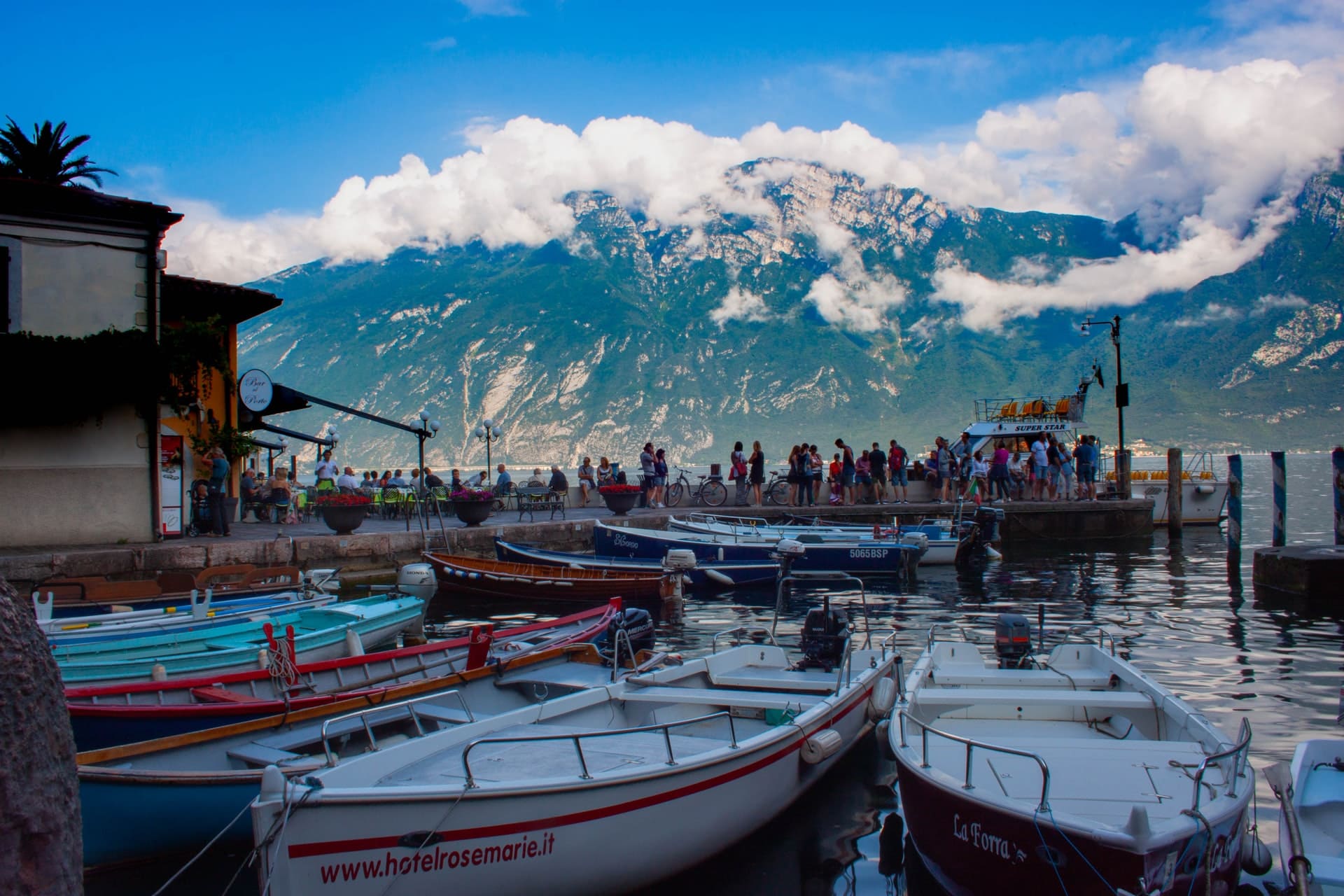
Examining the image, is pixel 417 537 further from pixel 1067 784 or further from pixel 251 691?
pixel 1067 784

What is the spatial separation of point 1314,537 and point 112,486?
1360 inches

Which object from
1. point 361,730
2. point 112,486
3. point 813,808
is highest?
point 112,486

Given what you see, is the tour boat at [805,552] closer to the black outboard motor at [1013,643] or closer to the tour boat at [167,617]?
the tour boat at [167,617]

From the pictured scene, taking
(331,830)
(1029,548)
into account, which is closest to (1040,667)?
(331,830)

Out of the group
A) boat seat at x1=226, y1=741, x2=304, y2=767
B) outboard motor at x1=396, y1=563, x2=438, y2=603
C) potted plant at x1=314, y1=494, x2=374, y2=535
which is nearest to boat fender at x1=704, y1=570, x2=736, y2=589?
outboard motor at x1=396, y1=563, x2=438, y2=603

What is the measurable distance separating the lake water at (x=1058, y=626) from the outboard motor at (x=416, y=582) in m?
0.51

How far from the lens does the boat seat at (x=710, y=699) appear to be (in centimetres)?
725

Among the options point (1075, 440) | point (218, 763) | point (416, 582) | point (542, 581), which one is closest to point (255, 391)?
point (416, 582)

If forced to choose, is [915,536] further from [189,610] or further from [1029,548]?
[189,610]

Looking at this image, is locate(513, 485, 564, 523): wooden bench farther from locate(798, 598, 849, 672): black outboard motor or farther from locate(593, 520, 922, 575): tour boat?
locate(798, 598, 849, 672): black outboard motor

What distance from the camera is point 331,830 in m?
4.57

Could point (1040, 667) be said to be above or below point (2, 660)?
below

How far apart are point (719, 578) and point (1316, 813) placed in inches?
555

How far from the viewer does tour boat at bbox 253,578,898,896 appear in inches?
181
